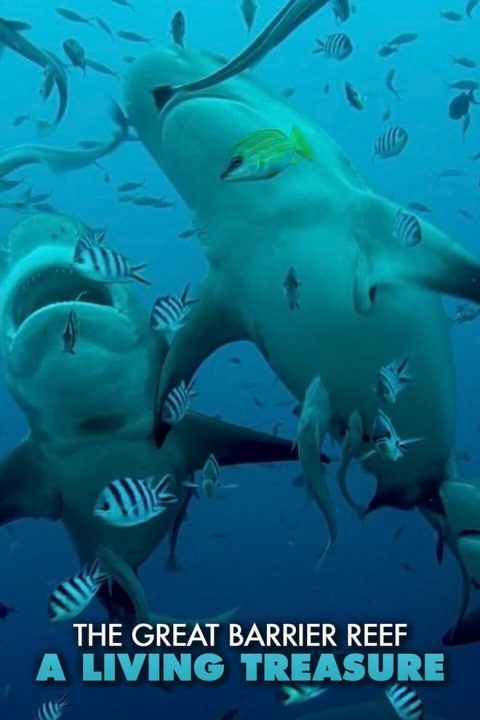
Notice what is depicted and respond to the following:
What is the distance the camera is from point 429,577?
34.1 meters

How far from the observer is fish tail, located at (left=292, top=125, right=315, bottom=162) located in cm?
351

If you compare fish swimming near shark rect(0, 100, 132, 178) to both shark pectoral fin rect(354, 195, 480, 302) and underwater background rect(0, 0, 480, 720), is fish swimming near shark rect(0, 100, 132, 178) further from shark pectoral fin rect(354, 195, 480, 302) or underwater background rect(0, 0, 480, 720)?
underwater background rect(0, 0, 480, 720)

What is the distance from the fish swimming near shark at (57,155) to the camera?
3.75m

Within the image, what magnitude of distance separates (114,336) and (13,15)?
65.4ft

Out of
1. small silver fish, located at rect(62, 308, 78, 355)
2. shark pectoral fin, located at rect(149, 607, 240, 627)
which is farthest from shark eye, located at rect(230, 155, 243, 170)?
shark pectoral fin, located at rect(149, 607, 240, 627)

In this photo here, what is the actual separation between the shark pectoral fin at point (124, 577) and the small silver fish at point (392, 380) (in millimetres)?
1816

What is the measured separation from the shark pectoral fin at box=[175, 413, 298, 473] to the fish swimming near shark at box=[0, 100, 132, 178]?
150 cm

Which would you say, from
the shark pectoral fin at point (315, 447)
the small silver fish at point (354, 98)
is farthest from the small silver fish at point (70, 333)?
the small silver fish at point (354, 98)

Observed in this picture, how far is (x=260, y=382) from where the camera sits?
2545 cm

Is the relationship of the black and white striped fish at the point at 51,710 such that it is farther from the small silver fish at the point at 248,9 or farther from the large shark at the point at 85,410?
the small silver fish at the point at 248,9

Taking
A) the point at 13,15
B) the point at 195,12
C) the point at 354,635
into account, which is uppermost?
the point at 195,12

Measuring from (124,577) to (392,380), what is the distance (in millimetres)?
1974

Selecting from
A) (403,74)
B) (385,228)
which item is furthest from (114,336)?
(403,74)

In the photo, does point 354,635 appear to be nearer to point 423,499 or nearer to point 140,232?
point 423,499
